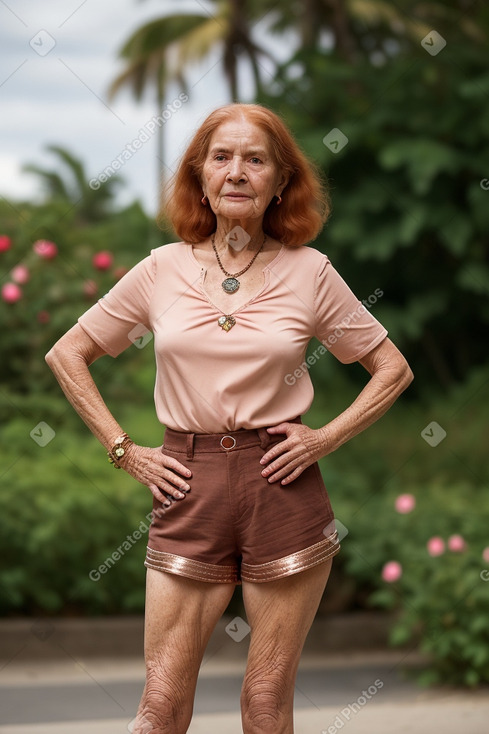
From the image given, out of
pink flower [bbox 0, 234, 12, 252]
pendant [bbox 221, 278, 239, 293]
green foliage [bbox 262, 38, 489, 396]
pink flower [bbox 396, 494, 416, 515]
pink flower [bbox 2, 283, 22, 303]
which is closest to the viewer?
pendant [bbox 221, 278, 239, 293]

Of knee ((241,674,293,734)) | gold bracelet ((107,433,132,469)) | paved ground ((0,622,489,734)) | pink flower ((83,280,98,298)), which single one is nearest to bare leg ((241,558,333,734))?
knee ((241,674,293,734))

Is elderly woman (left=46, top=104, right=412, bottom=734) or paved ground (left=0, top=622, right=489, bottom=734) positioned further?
paved ground (left=0, top=622, right=489, bottom=734)

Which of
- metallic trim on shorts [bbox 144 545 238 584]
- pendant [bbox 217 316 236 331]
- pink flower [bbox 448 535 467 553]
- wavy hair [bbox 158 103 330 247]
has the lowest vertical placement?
pink flower [bbox 448 535 467 553]

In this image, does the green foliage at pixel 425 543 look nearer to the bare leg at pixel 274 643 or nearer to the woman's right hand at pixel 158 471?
the bare leg at pixel 274 643

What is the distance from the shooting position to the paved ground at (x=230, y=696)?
4.67 metres

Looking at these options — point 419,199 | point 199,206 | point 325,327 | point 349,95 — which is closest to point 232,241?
point 199,206

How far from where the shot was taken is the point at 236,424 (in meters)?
2.61

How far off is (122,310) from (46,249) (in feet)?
15.1

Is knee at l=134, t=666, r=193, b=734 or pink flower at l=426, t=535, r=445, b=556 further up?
knee at l=134, t=666, r=193, b=734

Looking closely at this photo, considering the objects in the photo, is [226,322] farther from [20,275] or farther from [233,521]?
[20,275]

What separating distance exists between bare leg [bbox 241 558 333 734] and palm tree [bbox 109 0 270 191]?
14.8m

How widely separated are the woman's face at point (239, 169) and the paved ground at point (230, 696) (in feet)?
7.89

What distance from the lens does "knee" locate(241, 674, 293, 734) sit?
8.53 feet

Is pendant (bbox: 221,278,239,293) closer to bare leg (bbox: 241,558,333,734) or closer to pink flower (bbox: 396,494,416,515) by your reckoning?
bare leg (bbox: 241,558,333,734)
